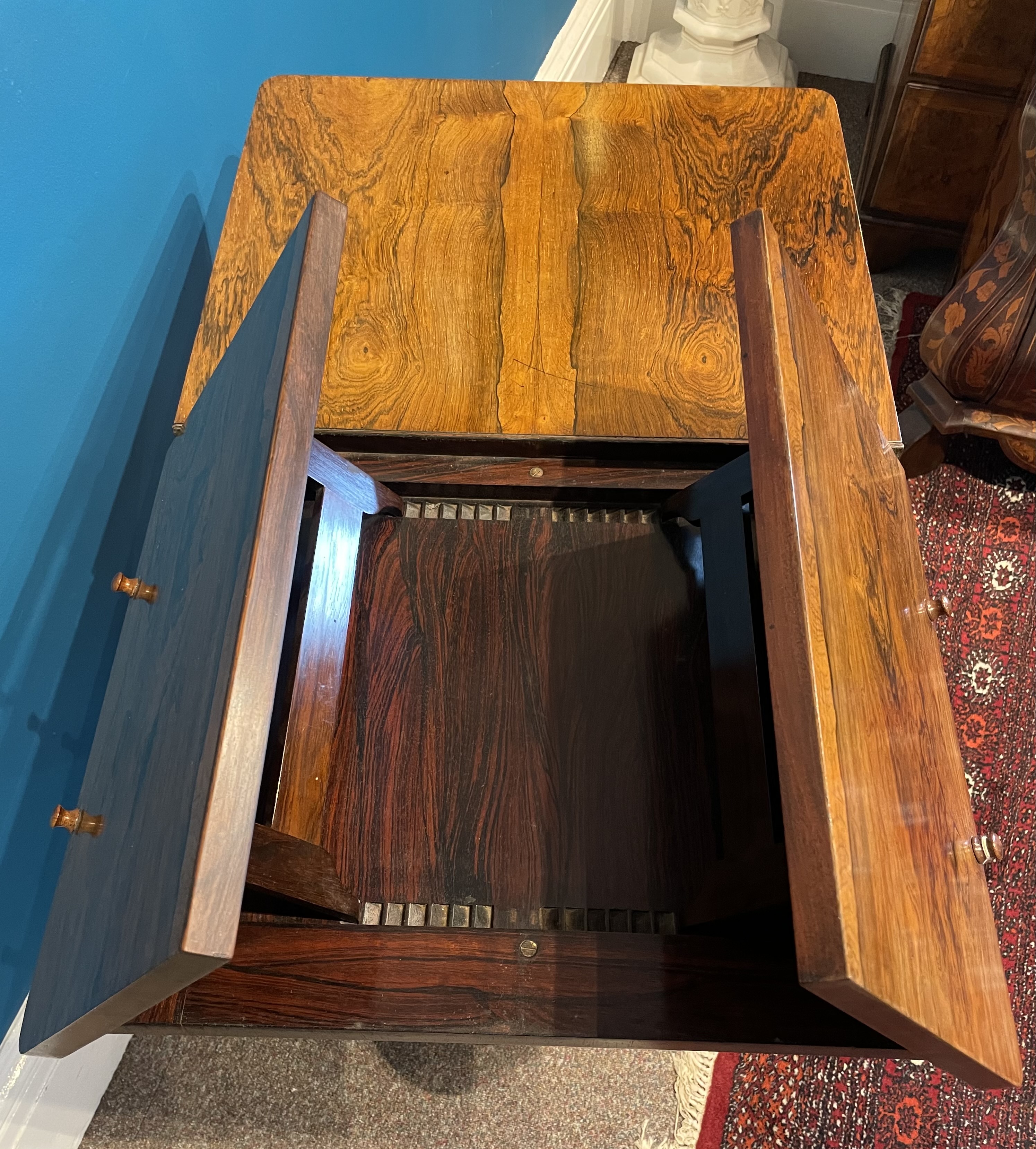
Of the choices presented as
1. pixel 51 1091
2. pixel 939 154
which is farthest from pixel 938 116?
pixel 51 1091

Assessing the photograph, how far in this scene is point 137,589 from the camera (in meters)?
0.77

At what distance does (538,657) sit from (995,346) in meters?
0.93

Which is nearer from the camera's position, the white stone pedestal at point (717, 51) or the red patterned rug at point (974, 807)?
the red patterned rug at point (974, 807)

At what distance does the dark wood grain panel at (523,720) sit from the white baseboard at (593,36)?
1.57 metres

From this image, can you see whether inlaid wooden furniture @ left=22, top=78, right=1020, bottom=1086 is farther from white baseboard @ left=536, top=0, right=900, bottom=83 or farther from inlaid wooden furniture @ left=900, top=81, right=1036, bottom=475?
white baseboard @ left=536, top=0, right=900, bottom=83

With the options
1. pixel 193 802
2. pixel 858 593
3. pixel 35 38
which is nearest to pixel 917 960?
pixel 858 593

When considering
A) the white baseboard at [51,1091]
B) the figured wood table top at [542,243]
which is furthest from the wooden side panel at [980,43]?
the white baseboard at [51,1091]

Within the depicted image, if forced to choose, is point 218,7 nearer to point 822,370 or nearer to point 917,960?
point 822,370

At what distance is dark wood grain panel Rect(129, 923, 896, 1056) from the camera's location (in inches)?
27.1

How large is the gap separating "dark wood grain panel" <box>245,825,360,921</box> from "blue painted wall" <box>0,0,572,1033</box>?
0.40m

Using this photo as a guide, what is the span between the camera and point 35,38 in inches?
32.4

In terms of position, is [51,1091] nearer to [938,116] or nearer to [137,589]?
[137,589]

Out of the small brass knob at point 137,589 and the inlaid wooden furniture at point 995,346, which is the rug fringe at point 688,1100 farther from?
the inlaid wooden furniture at point 995,346

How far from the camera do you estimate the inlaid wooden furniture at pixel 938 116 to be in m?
1.59
